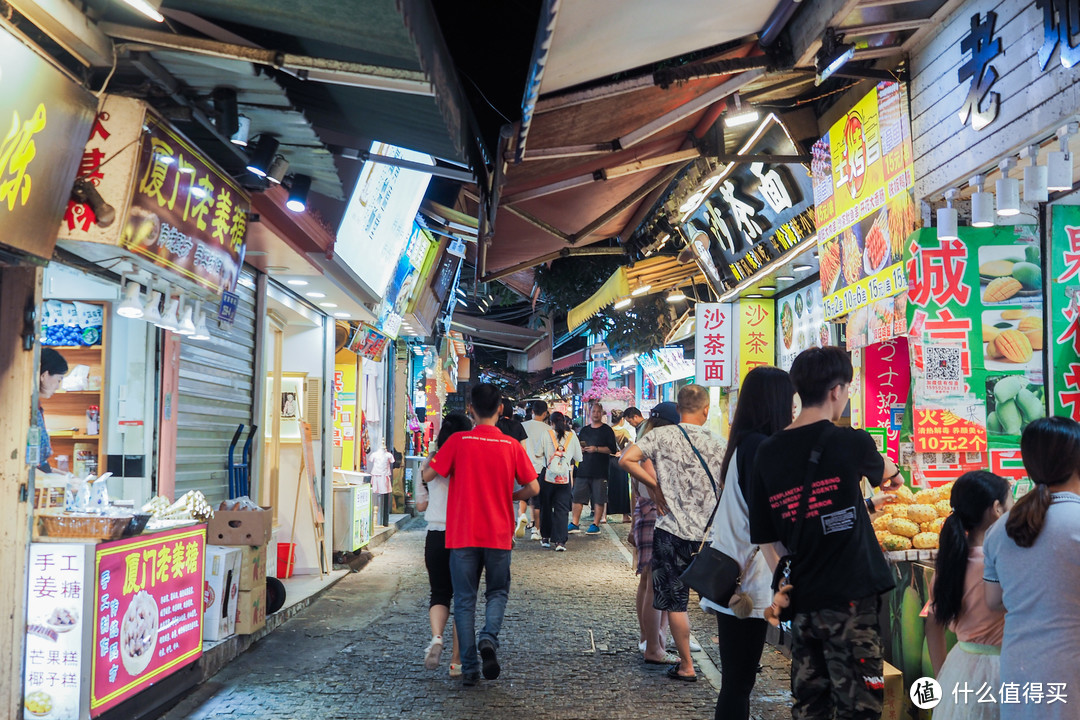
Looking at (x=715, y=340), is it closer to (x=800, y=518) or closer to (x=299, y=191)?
(x=299, y=191)

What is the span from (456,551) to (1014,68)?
15.4ft

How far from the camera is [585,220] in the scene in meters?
10.9

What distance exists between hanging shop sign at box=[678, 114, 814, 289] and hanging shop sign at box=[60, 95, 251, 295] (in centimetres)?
508

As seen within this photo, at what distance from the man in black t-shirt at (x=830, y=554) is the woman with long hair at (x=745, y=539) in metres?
0.38

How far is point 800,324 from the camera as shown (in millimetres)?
10742

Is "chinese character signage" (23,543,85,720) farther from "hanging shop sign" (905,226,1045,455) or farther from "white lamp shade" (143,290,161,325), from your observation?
"hanging shop sign" (905,226,1045,455)

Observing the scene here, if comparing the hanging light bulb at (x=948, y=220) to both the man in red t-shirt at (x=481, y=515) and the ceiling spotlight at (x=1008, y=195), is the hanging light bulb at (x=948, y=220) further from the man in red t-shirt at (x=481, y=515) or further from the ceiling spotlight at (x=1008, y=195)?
the man in red t-shirt at (x=481, y=515)

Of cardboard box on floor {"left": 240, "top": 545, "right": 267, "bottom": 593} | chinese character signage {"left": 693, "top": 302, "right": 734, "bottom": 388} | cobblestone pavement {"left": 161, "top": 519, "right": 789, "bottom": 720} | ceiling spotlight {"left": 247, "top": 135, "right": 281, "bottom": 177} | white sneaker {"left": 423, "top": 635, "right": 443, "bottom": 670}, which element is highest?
ceiling spotlight {"left": 247, "top": 135, "right": 281, "bottom": 177}

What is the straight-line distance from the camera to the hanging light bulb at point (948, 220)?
598 cm

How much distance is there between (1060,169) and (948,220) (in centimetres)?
147

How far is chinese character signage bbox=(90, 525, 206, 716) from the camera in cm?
489

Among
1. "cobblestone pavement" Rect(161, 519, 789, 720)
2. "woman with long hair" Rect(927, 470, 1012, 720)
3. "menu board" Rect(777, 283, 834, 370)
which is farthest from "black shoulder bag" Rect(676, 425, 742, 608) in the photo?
"menu board" Rect(777, 283, 834, 370)

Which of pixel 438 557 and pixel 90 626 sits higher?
pixel 438 557

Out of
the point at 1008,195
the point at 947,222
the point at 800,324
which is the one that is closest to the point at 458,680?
the point at 947,222
